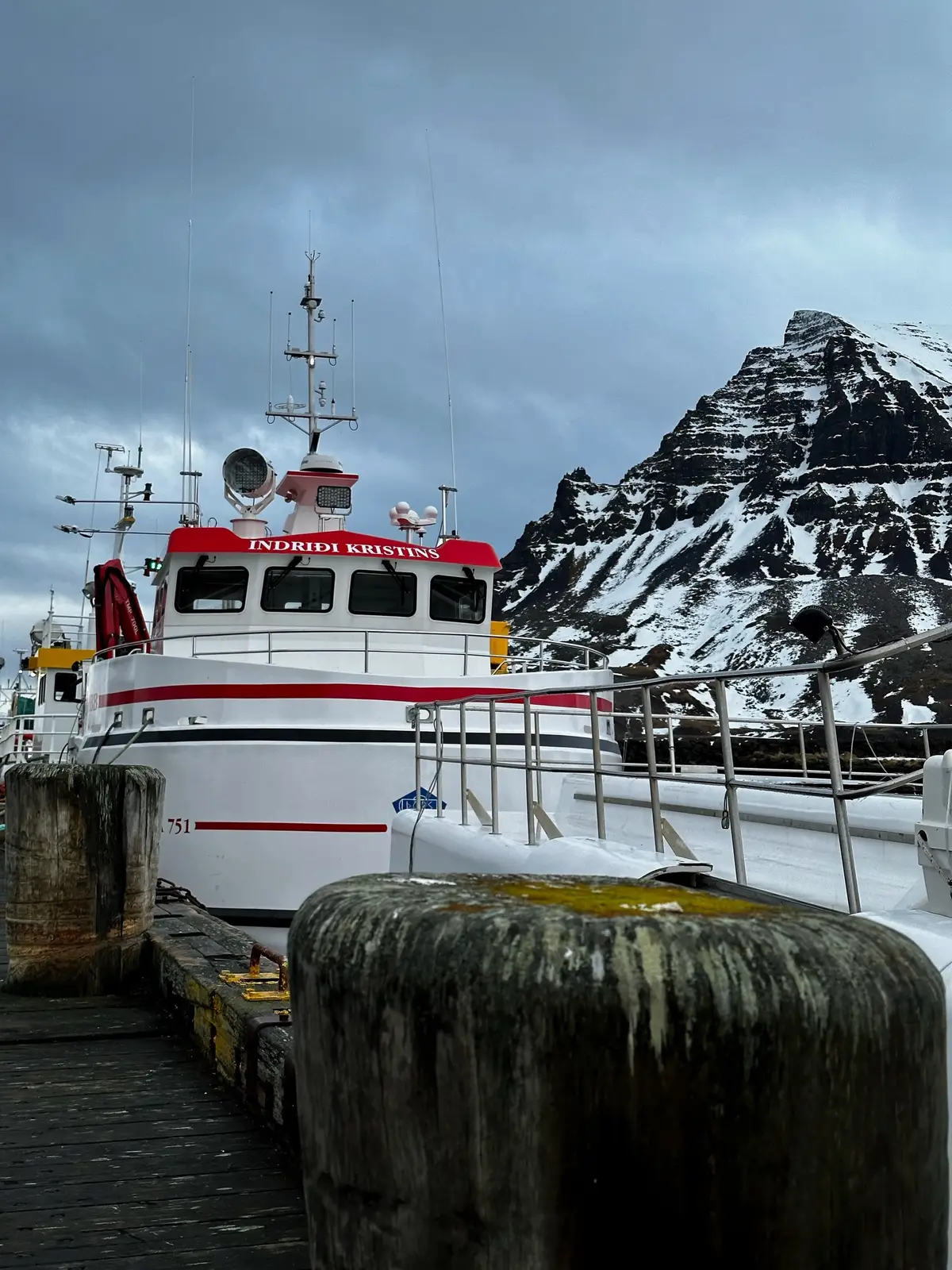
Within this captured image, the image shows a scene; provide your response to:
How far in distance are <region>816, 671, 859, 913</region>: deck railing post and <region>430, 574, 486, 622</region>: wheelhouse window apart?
32.5ft

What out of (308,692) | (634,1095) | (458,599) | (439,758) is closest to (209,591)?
(458,599)

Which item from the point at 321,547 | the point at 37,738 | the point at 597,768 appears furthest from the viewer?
the point at 37,738

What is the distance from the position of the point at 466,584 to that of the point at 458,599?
20 cm

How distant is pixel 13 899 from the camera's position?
250 inches

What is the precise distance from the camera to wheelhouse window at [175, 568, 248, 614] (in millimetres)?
12641

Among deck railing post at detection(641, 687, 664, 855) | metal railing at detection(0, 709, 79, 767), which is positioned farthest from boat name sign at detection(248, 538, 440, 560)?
metal railing at detection(0, 709, 79, 767)

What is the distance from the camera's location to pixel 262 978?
5469 mm

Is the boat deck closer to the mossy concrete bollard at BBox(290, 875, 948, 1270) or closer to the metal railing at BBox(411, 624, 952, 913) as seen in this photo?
the metal railing at BBox(411, 624, 952, 913)

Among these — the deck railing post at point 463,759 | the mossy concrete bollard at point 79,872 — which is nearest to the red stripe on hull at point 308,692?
the deck railing post at point 463,759

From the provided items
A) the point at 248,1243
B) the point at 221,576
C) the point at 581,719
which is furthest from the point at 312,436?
the point at 248,1243

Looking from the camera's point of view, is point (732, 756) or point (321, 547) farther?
point (321, 547)

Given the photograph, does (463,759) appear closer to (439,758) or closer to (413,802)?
(439,758)

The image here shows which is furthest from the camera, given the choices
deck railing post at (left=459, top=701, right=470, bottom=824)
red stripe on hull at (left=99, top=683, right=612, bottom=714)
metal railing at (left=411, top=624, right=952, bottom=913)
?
red stripe on hull at (left=99, top=683, right=612, bottom=714)

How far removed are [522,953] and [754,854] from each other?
19.3 feet
